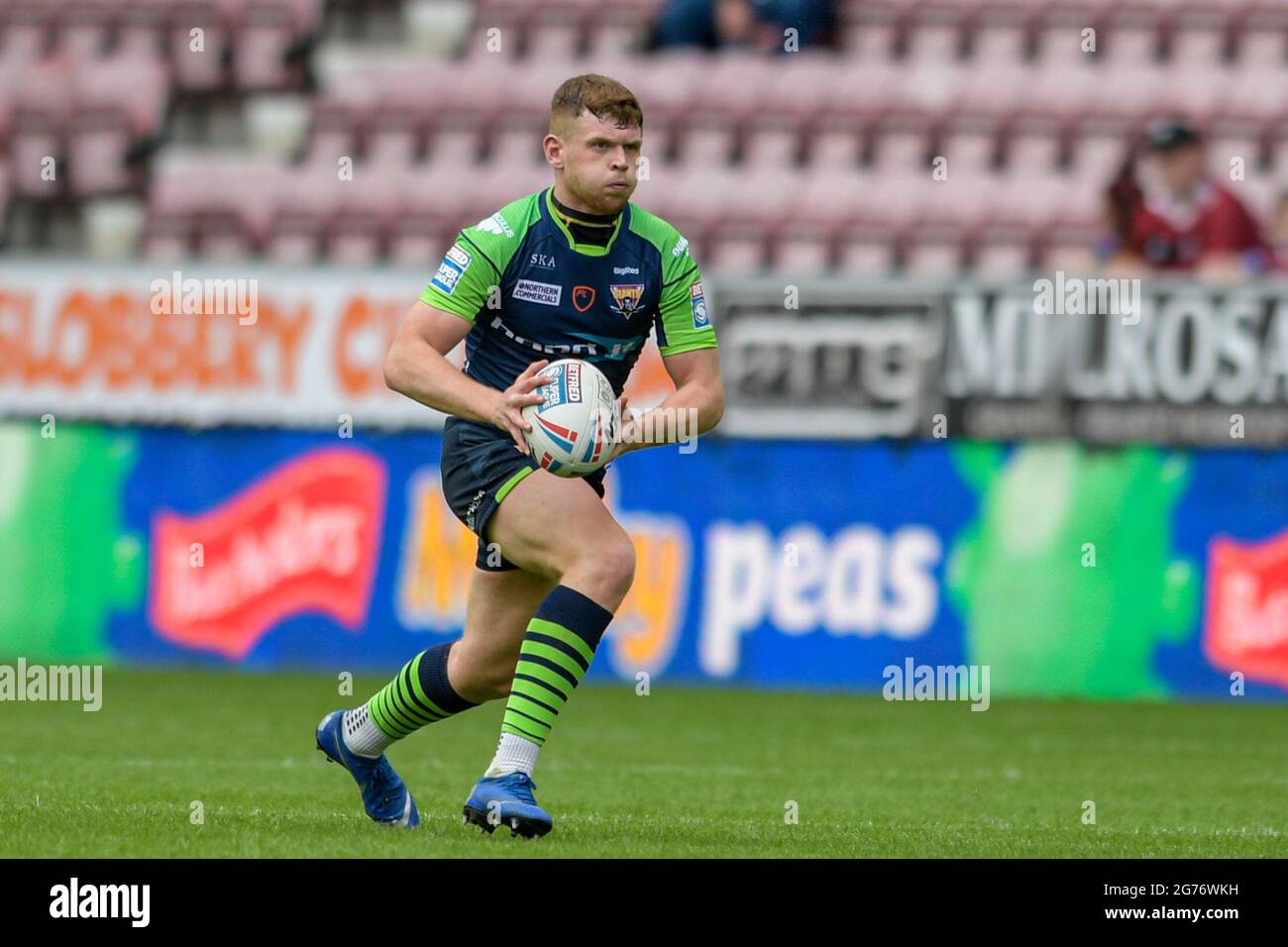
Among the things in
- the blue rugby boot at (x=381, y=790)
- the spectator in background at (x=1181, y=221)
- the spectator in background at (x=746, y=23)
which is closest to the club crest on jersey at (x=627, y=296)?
the blue rugby boot at (x=381, y=790)

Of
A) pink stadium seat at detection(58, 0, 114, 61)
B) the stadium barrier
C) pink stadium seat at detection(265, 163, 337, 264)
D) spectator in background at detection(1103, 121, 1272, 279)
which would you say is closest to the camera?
the stadium barrier

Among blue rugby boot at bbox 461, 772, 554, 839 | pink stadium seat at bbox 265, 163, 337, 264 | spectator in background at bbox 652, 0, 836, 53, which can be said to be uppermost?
spectator in background at bbox 652, 0, 836, 53

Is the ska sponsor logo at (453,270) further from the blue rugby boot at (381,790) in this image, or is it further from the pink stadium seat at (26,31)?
the pink stadium seat at (26,31)

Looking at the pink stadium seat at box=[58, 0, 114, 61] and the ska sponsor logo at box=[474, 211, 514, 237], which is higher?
the pink stadium seat at box=[58, 0, 114, 61]

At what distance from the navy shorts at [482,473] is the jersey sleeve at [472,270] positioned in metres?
0.37

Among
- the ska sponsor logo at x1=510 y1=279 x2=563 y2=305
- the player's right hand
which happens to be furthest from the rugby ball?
the ska sponsor logo at x1=510 y1=279 x2=563 y2=305

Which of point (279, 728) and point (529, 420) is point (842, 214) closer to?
point (279, 728)

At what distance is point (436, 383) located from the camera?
679cm

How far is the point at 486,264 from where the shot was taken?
693cm

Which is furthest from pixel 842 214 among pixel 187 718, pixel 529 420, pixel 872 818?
pixel 529 420

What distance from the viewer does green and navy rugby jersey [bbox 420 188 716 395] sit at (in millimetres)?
6945
